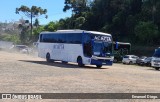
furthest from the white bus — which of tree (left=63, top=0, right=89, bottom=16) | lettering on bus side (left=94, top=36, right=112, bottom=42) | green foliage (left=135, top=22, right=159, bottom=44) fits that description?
tree (left=63, top=0, right=89, bottom=16)

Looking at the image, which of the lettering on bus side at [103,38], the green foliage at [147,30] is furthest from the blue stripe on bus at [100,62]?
the green foliage at [147,30]

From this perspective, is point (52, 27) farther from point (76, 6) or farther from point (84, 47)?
point (84, 47)

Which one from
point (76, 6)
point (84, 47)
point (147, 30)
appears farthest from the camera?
point (76, 6)

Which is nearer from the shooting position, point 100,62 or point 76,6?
point 100,62

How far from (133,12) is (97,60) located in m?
48.8

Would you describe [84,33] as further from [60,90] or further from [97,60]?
[60,90]

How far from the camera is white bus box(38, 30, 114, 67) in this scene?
1329 inches

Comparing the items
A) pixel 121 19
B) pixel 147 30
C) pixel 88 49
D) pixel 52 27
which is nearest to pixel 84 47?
pixel 88 49

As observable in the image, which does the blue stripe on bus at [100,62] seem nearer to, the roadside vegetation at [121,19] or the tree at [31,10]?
the roadside vegetation at [121,19]

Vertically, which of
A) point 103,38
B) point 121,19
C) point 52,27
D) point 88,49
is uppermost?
point 121,19

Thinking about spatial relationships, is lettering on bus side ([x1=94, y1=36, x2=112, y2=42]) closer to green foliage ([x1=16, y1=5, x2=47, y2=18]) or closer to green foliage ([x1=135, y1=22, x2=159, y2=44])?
green foliage ([x1=135, y1=22, x2=159, y2=44])

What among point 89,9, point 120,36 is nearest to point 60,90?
point 120,36

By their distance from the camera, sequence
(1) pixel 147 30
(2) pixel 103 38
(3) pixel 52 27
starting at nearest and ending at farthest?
(2) pixel 103 38 → (1) pixel 147 30 → (3) pixel 52 27

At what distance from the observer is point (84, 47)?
1346 inches
